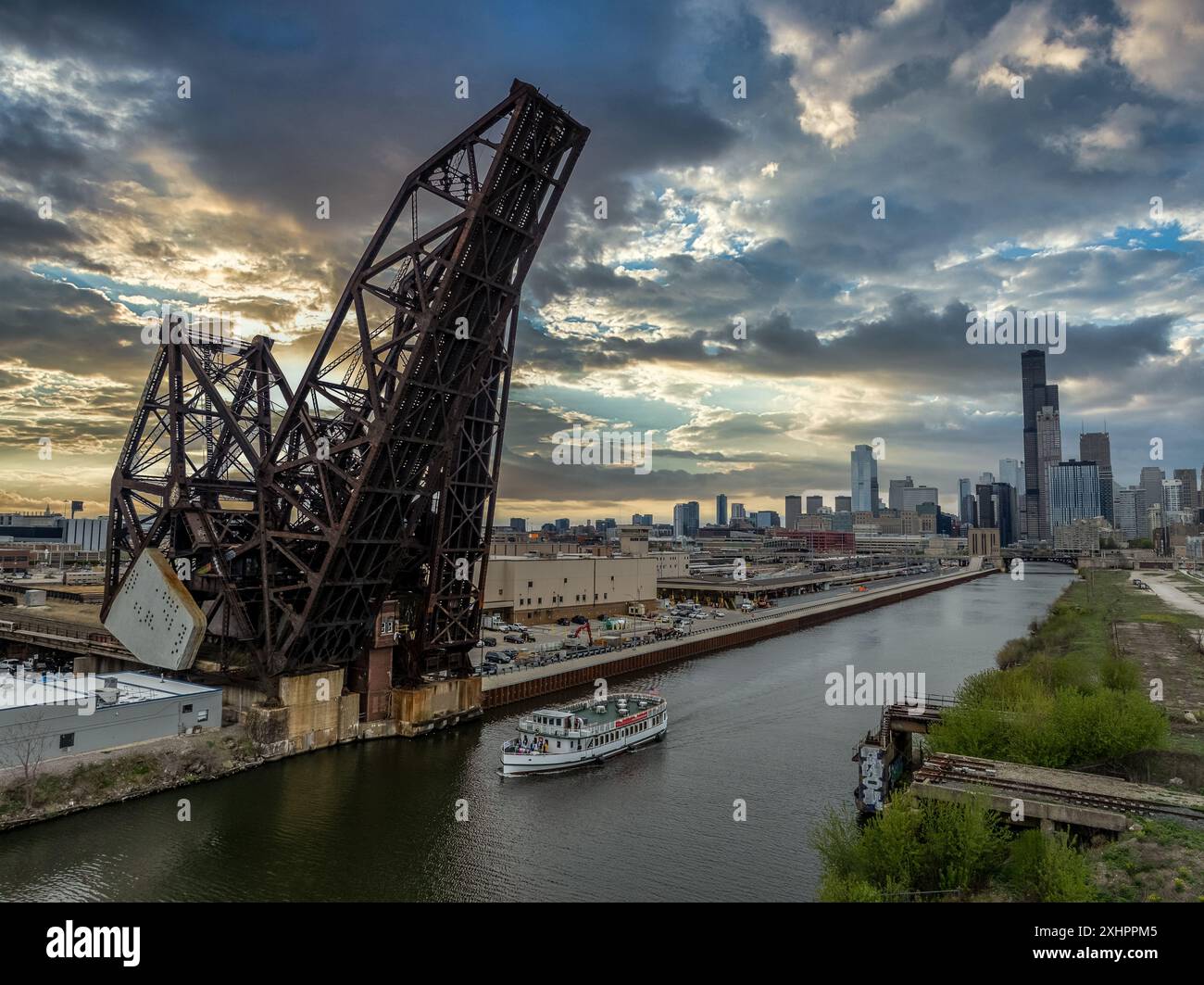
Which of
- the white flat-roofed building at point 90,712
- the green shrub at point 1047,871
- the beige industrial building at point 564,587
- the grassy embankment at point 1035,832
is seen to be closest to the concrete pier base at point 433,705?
the white flat-roofed building at point 90,712

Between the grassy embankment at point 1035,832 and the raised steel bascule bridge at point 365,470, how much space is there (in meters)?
21.8

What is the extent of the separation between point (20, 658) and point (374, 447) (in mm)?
32626

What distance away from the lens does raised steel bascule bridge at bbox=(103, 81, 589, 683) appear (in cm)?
3206

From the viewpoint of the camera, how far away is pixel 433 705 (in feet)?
125

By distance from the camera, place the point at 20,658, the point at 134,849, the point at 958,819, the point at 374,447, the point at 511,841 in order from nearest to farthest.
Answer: the point at 958,819
the point at 134,849
the point at 511,841
the point at 374,447
the point at 20,658

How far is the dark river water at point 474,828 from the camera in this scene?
21500 mm

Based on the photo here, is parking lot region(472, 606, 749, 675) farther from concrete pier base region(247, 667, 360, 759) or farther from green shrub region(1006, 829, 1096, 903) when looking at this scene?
green shrub region(1006, 829, 1096, 903)

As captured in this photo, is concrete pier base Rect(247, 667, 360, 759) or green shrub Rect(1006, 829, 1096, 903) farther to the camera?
concrete pier base Rect(247, 667, 360, 759)

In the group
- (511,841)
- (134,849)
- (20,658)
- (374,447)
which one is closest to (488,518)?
(374,447)

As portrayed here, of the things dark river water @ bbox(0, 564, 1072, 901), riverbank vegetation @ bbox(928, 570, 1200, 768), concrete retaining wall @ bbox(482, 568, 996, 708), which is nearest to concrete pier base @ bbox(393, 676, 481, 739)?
dark river water @ bbox(0, 564, 1072, 901)

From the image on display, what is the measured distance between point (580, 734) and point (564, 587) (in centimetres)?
3806

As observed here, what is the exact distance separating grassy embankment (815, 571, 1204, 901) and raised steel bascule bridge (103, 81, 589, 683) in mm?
21752
